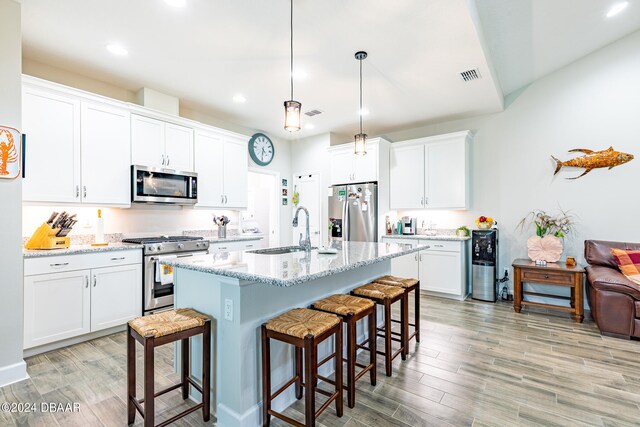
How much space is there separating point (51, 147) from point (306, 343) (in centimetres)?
319

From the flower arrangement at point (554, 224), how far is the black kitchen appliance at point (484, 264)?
56 centimetres

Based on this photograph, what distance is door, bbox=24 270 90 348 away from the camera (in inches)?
105

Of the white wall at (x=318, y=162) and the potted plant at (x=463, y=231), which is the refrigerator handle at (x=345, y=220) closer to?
the white wall at (x=318, y=162)

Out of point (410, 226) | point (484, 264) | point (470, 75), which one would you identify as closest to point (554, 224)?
point (484, 264)

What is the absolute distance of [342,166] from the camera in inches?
217

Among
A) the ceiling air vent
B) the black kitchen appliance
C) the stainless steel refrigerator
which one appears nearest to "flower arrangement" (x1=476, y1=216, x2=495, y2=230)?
the black kitchen appliance

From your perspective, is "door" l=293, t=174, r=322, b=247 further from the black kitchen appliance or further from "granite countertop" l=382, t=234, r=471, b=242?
the black kitchen appliance

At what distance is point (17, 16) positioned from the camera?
2.34 metres

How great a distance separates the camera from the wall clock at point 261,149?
550 cm

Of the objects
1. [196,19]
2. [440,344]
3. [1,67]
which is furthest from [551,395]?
[1,67]

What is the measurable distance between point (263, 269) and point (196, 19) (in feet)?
7.23

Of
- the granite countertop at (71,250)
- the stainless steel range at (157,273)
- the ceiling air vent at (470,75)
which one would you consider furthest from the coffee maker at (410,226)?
the granite countertop at (71,250)

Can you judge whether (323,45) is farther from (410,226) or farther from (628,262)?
(628,262)

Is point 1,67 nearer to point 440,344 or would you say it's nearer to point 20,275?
point 20,275
